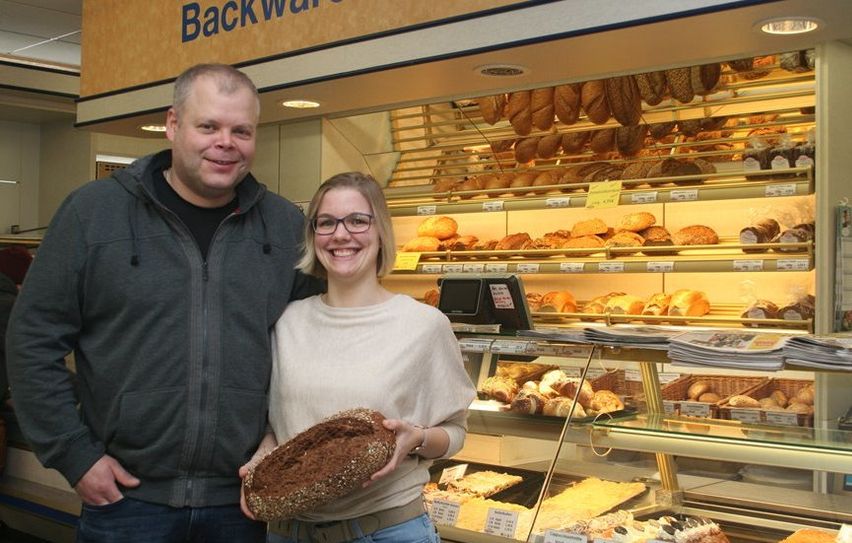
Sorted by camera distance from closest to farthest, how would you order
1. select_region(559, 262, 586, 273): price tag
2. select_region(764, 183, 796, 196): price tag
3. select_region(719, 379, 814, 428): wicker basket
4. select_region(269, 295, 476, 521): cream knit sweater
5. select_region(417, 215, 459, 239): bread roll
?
select_region(269, 295, 476, 521): cream knit sweater
select_region(719, 379, 814, 428): wicker basket
select_region(764, 183, 796, 196): price tag
select_region(559, 262, 586, 273): price tag
select_region(417, 215, 459, 239): bread roll

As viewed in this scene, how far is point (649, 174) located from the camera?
458 cm

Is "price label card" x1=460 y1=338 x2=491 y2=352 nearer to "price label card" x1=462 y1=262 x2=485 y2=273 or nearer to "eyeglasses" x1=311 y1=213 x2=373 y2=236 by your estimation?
"eyeglasses" x1=311 y1=213 x2=373 y2=236

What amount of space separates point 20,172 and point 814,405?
7.17m

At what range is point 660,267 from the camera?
14.3ft

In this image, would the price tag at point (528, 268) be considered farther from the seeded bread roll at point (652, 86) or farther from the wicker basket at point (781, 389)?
the wicker basket at point (781, 389)

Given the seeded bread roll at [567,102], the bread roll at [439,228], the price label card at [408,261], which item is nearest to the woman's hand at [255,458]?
the price label card at [408,261]

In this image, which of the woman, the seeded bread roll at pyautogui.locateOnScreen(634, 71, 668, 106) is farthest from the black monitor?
the seeded bread roll at pyautogui.locateOnScreen(634, 71, 668, 106)

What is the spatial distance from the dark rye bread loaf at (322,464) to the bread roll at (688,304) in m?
3.07

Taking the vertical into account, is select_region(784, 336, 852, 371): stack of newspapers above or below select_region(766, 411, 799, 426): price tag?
above

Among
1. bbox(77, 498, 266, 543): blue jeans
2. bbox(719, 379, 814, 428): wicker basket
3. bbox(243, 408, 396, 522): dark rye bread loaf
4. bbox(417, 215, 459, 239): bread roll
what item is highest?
bbox(417, 215, 459, 239): bread roll

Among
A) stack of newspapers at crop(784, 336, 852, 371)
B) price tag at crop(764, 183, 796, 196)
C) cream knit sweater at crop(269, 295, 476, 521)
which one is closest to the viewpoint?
cream knit sweater at crop(269, 295, 476, 521)

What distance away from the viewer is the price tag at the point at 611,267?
449 centimetres

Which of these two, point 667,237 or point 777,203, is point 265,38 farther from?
point 777,203

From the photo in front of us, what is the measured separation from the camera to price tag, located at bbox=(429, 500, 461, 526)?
9.53ft
